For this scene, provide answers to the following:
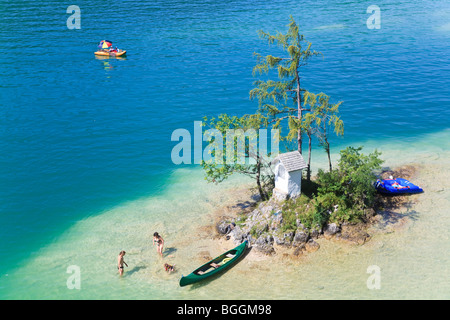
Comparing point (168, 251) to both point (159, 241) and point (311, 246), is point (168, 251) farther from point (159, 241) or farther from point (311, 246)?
point (311, 246)

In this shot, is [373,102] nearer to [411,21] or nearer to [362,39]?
[362,39]

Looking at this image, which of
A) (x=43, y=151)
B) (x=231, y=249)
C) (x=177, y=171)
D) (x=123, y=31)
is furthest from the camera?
(x=123, y=31)

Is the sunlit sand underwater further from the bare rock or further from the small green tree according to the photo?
the small green tree

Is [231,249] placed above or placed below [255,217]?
below

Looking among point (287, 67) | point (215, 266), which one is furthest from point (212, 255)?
point (287, 67)

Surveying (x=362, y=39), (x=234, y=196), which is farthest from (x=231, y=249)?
(x=362, y=39)

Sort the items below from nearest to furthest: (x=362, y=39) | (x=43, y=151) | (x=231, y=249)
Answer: (x=231, y=249) → (x=43, y=151) → (x=362, y=39)

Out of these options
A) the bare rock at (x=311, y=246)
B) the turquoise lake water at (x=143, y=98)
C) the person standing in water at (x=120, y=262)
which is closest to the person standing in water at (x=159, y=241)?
the turquoise lake water at (x=143, y=98)

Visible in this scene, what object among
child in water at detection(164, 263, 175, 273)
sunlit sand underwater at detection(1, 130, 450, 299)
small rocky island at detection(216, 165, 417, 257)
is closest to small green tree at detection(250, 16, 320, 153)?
small rocky island at detection(216, 165, 417, 257)
